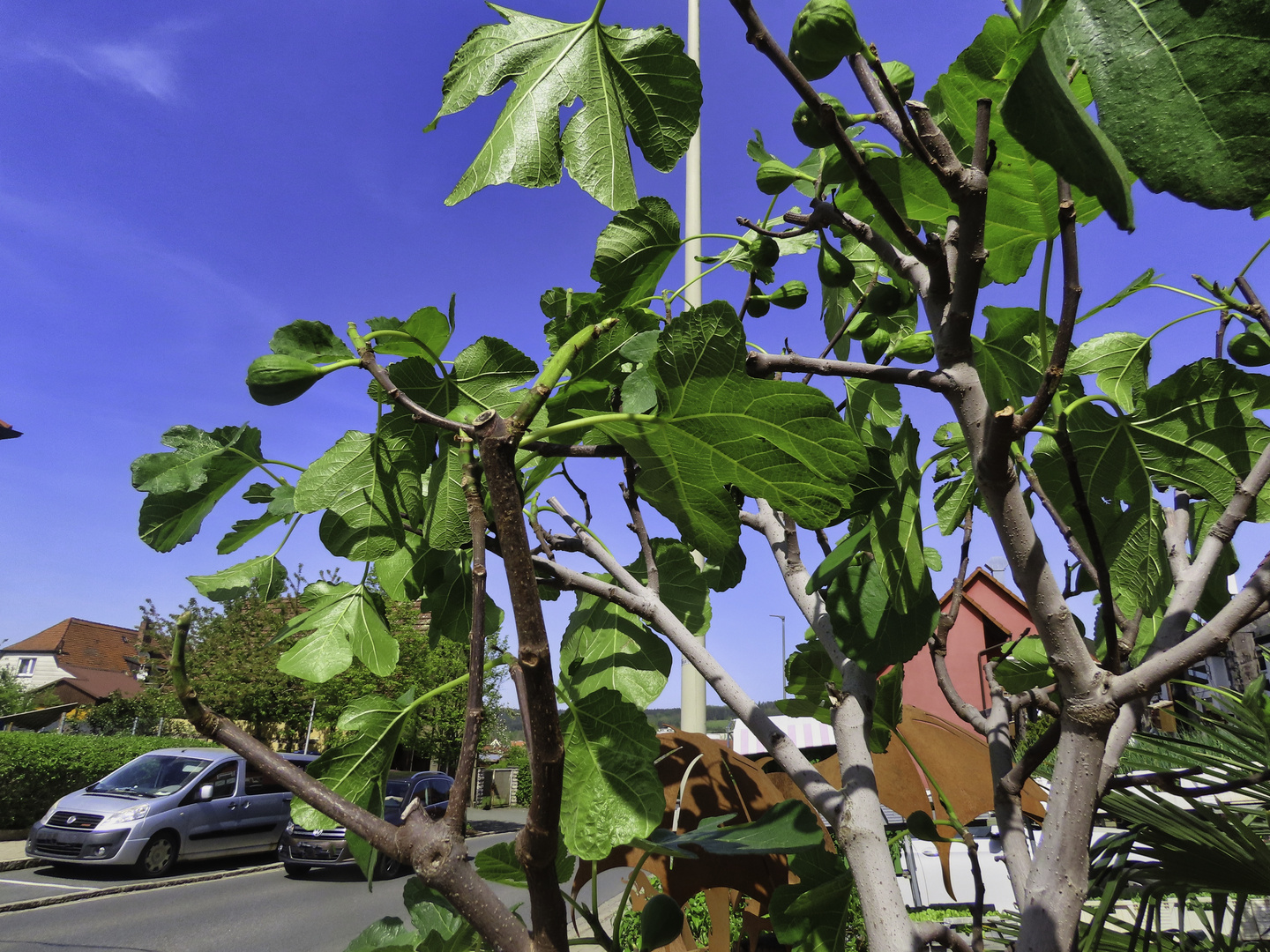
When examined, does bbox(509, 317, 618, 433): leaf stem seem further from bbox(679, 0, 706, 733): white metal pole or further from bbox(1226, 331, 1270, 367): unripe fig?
bbox(679, 0, 706, 733): white metal pole

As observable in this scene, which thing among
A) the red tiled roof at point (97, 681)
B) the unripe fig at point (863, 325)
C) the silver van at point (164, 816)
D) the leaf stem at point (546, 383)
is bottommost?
the silver van at point (164, 816)

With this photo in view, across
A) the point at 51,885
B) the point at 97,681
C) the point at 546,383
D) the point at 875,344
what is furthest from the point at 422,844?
the point at 97,681

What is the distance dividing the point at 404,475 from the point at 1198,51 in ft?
2.66

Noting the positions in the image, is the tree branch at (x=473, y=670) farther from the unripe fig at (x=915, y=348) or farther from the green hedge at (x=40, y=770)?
the green hedge at (x=40, y=770)

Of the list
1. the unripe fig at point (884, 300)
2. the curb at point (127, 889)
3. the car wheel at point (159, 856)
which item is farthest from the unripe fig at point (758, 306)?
the car wheel at point (159, 856)

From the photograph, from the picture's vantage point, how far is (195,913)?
8.11 m

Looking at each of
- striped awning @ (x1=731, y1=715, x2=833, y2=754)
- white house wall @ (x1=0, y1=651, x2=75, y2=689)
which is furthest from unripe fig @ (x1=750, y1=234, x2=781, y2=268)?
white house wall @ (x1=0, y1=651, x2=75, y2=689)

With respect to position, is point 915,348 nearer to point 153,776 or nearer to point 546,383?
point 546,383

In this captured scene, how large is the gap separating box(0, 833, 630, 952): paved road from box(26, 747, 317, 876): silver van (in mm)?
348

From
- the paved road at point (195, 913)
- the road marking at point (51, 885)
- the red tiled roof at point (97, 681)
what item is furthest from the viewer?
the red tiled roof at point (97, 681)

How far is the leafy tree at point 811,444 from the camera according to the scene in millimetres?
353

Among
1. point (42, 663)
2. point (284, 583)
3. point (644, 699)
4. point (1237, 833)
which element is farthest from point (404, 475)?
point (42, 663)

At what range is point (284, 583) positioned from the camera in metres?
1.34

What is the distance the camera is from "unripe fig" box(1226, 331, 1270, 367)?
1.14 metres
